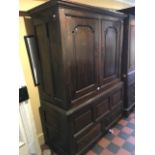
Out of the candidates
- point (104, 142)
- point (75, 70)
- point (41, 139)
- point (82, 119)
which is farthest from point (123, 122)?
point (75, 70)

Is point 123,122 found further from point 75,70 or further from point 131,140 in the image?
point 75,70

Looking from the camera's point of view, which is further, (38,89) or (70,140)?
(38,89)

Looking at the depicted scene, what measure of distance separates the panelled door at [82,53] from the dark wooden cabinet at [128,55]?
878mm

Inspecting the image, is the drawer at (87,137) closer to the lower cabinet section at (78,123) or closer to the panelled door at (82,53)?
the lower cabinet section at (78,123)

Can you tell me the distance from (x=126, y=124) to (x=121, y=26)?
5.85 feet

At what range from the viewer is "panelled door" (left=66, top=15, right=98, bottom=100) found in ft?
5.07

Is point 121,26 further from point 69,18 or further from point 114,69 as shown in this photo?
point 69,18

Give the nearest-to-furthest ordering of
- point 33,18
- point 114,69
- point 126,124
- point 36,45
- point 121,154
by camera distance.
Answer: point 33,18
point 36,45
point 121,154
point 114,69
point 126,124

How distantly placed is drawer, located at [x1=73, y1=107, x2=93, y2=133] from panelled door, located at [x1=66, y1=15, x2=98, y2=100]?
9.3 inches

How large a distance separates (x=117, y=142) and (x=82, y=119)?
815 mm

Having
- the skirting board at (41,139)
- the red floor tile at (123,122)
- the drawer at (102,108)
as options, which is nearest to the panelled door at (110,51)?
the drawer at (102,108)

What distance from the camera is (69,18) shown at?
4.81 ft

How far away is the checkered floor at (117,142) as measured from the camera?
6.65ft

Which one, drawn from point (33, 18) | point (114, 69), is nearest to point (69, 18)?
point (33, 18)
